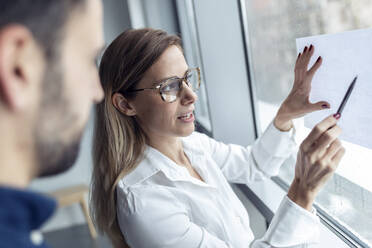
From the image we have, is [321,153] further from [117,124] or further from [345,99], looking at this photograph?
[117,124]

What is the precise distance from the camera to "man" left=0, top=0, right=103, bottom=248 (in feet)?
1.17

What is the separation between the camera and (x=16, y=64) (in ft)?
1.16

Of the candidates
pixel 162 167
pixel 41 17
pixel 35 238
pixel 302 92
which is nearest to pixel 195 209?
pixel 162 167

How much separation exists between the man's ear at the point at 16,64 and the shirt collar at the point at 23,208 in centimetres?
9

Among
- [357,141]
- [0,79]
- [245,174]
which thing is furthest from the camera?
[245,174]

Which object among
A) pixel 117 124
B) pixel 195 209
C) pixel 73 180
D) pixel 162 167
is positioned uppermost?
pixel 117 124

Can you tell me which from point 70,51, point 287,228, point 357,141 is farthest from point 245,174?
point 70,51

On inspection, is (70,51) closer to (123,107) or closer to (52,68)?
(52,68)

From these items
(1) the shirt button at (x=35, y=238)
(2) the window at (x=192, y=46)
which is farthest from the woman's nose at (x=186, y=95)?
(2) the window at (x=192, y=46)

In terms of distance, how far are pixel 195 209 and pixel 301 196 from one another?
313 millimetres

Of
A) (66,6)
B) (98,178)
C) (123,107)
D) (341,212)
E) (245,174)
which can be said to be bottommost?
(341,212)

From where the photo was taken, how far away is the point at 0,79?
0.34 m

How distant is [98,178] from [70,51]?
78cm

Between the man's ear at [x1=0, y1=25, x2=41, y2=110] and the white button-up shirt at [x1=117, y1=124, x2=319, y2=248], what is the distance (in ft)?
2.14
